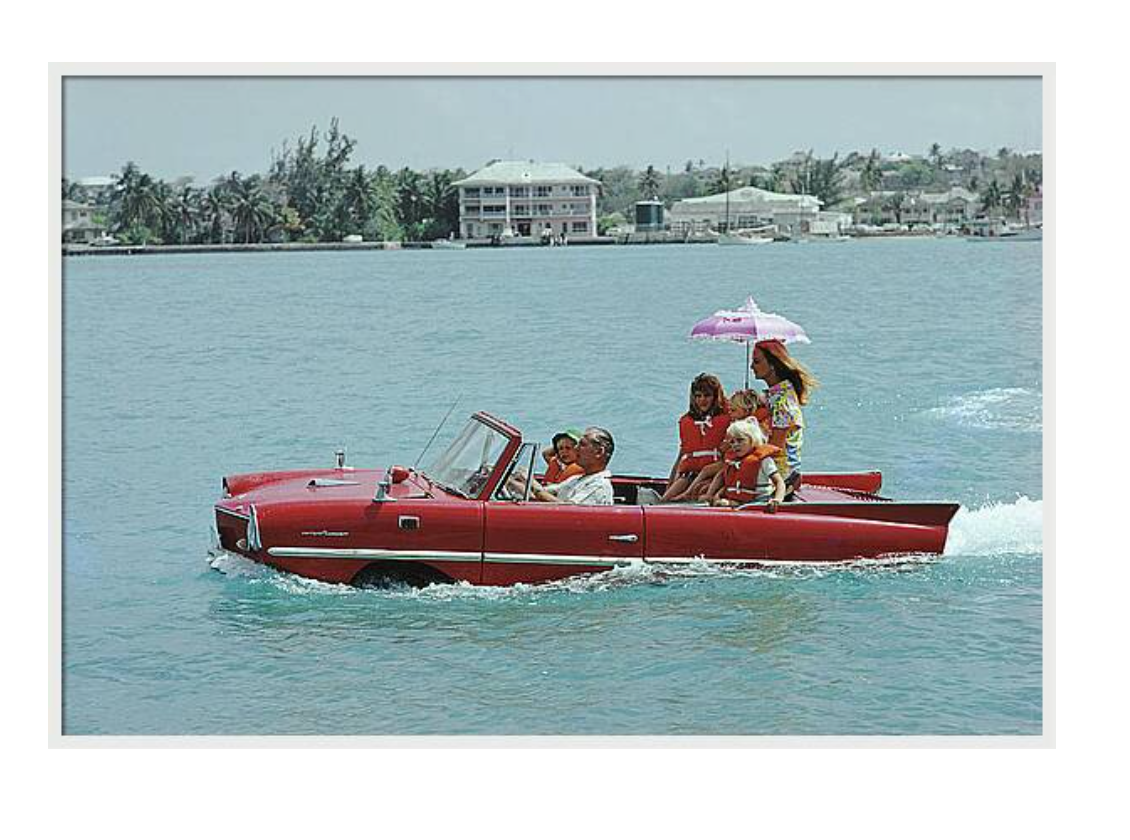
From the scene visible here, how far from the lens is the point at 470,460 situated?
10914 millimetres

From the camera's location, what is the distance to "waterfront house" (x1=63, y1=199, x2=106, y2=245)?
15015mm

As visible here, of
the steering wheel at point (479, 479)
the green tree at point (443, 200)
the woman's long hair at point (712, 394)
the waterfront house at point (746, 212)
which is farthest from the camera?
the waterfront house at point (746, 212)

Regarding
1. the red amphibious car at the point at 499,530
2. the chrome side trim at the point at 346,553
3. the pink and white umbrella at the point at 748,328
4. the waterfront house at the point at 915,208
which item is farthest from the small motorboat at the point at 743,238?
the chrome side trim at the point at 346,553

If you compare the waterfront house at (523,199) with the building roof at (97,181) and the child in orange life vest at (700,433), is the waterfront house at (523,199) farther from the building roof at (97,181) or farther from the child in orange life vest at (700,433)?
the child in orange life vest at (700,433)

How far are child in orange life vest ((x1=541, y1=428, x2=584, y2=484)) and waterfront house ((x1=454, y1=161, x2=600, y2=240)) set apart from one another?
1320 cm

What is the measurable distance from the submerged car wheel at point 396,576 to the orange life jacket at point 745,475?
70.1 inches

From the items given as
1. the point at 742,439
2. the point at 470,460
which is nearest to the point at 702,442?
the point at 742,439

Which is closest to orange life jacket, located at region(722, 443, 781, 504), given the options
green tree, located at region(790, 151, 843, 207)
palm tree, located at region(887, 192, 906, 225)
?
green tree, located at region(790, 151, 843, 207)

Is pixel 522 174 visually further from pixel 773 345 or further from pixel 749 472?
pixel 749 472

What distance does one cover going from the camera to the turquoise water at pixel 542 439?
30.7 feet

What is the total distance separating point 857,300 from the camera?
35094 mm

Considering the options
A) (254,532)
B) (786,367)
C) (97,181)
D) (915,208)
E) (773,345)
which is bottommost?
(254,532)

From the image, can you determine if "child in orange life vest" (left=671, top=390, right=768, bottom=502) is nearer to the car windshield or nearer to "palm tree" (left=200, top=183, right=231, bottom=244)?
the car windshield

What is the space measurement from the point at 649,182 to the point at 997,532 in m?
12.5
